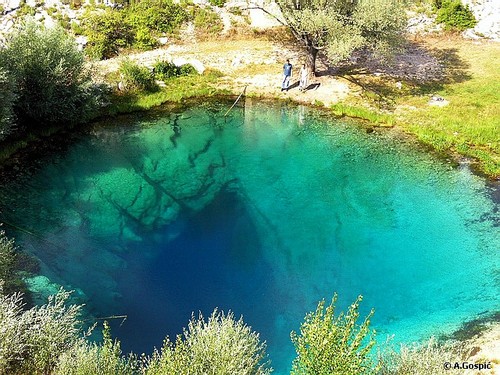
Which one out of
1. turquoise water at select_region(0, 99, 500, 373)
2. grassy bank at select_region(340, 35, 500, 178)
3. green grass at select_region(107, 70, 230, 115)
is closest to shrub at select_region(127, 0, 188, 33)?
green grass at select_region(107, 70, 230, 115)

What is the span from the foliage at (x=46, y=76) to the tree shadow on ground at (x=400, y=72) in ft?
60.3

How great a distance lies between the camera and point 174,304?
21.1 meters

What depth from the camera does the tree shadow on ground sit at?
3791cm

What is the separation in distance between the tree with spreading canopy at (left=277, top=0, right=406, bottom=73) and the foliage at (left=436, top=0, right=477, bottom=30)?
13.1 m

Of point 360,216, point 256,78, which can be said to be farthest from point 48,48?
point 360,216

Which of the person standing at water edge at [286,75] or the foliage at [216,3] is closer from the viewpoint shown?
the person standing at water edge at [286,75]

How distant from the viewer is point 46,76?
30422 mm

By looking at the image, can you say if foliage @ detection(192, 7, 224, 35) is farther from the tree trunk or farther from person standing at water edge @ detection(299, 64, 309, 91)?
person standing at water edge @ detection(299, 64, 309, 91)

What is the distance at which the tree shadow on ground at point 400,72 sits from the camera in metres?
37.9

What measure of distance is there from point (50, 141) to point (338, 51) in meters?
19.6

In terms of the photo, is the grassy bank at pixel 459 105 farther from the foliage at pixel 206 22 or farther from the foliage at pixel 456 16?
the foliage at pixel 206 22

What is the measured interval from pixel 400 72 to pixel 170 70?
723 inches

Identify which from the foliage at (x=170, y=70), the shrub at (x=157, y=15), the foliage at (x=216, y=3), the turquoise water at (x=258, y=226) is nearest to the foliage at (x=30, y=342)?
the turquoise water at (x=258, y=226)

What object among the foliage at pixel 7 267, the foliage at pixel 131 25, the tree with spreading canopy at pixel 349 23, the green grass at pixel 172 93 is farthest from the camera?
the foliage at pixel 131 25
